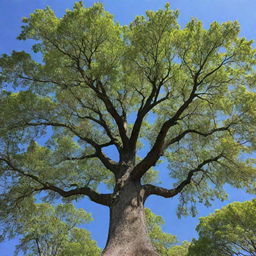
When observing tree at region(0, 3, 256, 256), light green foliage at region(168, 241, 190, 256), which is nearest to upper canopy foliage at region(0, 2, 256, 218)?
tree at region(0, 3, 256, 256)

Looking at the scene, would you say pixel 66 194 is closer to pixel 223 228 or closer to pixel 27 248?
pixel 27 248

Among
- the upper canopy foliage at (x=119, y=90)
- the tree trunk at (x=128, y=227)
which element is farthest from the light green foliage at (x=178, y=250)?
the tree trunk at (x=128, y=227)

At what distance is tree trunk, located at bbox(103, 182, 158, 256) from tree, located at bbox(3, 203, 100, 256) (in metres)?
8.67

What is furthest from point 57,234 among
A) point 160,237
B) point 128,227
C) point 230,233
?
point 128,227

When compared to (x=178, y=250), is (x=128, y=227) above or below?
below

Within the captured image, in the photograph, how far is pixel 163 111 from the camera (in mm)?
9656

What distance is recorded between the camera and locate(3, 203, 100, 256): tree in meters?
13.2

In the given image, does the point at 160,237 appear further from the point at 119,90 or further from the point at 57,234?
the point at 119,90

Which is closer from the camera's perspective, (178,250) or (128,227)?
(128,227)

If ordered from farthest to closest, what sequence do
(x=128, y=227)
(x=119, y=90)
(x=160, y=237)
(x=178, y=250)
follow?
(x=178, y=250) < (x=160, y=237) < (x=119, y=90) < (x=128, y=227)

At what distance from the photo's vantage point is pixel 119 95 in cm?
888

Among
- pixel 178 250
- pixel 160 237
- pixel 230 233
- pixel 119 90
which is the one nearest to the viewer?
pixel 119 90

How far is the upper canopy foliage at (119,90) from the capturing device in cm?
652

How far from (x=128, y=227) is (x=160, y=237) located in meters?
9.90
